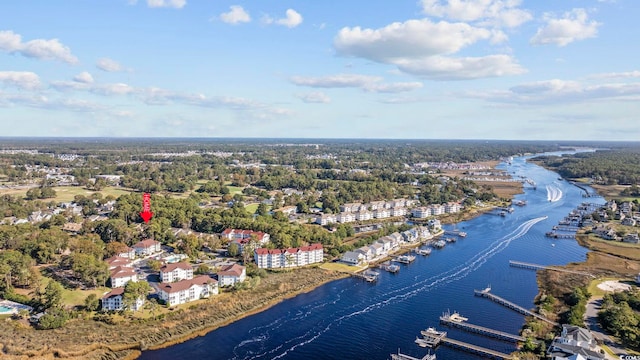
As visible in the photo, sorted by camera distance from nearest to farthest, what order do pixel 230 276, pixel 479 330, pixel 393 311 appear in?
1. pixel 479 330
2. pixel 393 311
3. pixel 230 276

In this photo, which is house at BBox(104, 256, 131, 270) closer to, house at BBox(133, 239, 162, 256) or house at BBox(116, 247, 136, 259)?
house at BBox(116, 247, 136, 259)

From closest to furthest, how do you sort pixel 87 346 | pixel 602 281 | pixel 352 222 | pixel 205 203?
pixel 87 346 < pixel 602 281 < pixel 352 222 < pixel 205 203

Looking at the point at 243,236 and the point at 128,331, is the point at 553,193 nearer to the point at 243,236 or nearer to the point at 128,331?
the point at 243,236

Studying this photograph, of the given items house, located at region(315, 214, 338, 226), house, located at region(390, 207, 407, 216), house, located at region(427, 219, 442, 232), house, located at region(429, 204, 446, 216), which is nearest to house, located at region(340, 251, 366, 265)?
house, located at region(427, 219, 442, 232)

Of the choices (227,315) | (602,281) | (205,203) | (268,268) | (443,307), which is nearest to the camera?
(227,315)

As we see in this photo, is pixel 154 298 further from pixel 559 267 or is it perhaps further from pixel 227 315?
pixel 559 267

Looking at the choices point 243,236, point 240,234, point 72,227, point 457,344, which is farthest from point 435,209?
point 72,227

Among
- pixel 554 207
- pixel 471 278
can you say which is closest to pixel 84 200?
pixel 471 278
